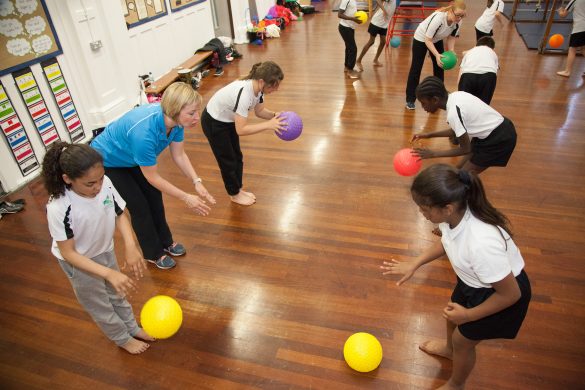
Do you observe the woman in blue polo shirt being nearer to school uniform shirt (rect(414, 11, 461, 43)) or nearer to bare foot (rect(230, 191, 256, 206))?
bare foot (rect(230, 191, 256, 206))

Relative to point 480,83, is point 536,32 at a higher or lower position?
lower

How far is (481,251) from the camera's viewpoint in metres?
1.37

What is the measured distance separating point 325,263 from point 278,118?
1240 millimetres

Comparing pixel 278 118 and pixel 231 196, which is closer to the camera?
pixel 278 118

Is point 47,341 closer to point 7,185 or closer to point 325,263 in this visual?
point 325,263

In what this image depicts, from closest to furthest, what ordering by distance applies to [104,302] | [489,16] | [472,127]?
[104,302], [472,127], [489,16]

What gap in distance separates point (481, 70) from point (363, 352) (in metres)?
3.09

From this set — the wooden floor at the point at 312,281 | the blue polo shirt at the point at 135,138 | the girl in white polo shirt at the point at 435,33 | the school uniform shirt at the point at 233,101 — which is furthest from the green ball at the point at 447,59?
the blue polo shirt at the point at 135,138

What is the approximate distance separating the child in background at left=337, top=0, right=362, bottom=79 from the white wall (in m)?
3.01

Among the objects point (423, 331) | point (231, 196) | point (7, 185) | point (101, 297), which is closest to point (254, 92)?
point (231, 196)

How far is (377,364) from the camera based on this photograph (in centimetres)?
217

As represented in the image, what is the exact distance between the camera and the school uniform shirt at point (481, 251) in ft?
4.48

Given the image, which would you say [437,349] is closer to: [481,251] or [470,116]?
[481,251]

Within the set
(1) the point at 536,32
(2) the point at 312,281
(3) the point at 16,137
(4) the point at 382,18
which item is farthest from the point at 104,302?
(1) the point at 536,32
